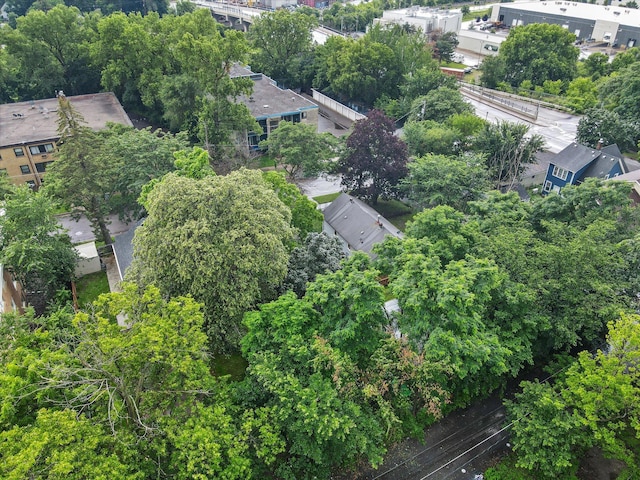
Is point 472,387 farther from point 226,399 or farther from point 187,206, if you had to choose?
point 187,206

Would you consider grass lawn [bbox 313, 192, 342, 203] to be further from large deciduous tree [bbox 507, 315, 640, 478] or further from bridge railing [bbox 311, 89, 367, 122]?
large deciduous tree [bbox 507, 315, 640, 478]

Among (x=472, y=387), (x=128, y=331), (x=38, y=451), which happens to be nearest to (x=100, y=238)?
(x=128, y=331)

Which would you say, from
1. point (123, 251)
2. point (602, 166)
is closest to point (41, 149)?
point (123, 251)

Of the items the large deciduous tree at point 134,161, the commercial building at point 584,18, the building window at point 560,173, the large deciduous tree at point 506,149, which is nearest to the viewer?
the large deciduous tree at point 134,161

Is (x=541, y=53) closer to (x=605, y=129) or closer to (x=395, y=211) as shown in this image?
(x=605, y=129)

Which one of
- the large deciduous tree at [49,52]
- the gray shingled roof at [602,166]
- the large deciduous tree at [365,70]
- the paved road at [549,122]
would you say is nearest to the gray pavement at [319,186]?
the large deciduous tree at [365,70]

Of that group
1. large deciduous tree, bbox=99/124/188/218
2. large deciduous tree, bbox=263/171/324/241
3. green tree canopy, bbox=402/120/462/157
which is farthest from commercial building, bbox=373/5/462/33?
large deciduous tree, bbox=263/171/324/241

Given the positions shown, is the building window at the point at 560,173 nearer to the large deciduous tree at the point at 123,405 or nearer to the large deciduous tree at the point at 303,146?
the large deciduous tree at the point at 303,146
